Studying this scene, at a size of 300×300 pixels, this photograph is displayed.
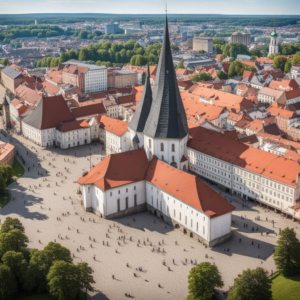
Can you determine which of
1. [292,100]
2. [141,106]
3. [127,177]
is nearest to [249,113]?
[292,100]

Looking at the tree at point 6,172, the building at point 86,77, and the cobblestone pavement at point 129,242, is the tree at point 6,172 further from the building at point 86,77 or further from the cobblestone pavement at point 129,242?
the building at point 86,77

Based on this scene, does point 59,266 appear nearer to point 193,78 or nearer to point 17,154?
point 17,154

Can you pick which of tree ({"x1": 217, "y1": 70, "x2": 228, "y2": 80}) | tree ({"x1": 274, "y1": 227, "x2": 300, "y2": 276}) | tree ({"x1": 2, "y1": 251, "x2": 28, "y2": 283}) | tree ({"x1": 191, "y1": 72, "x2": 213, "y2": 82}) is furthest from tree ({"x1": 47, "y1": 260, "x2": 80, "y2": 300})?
tree ({"x1": 217, "y1": 70, "x2": 228, "y2": 80})

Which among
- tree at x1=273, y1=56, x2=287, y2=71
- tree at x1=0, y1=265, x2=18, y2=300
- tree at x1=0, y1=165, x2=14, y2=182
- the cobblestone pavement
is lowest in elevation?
the cobblestone pavement

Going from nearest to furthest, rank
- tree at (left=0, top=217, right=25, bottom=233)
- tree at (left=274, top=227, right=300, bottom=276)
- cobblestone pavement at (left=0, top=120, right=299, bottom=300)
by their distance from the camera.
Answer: tree at (left=274, top=227, right=300, bottom=276)
cobblestone pavement at (left=0, top=120, right=299, bottom=300)
tree at (left=0, top=217, right=25, bottom=233)

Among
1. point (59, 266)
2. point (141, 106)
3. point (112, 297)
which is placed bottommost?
point (112, 297)

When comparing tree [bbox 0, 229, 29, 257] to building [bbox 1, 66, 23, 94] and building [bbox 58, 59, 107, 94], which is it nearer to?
building [bbox 58, 59, 107, 94]
